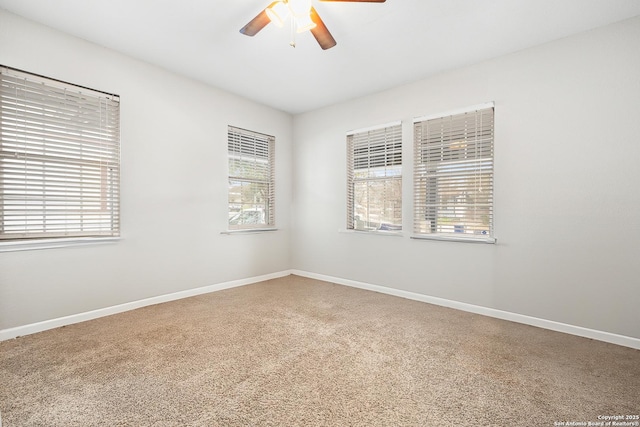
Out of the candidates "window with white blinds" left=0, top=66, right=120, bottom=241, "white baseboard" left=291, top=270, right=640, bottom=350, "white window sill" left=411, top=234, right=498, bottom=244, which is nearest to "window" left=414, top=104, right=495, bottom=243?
"white window sill" left=411, top=234, right=498, bottom=244

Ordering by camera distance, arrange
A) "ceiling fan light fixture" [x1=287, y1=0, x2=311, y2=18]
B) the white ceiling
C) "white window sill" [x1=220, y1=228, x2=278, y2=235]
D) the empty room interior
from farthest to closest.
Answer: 1. "white window sill" [x1=220, y1=228, x2=278, y2=235]
2. the white ceiling
3. "ceiling fan light fixture" [x1=287, y1=0, x2=311, y2=18]
4. the empty room interior

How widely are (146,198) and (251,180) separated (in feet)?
4.83

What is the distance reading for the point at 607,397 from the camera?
5.58ft

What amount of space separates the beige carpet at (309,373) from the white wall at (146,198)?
0.36 meters

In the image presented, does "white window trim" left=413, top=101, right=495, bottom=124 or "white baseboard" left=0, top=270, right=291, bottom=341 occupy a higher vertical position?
"white window trim" left=413, top=101, right=495, bottom=124

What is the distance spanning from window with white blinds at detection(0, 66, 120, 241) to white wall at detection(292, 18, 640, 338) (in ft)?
10.7

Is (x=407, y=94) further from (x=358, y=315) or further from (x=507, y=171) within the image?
(x=358, y=315)

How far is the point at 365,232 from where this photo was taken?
4047mm

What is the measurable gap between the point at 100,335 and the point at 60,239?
960mm

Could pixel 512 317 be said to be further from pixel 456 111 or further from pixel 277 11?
pixel 277 11

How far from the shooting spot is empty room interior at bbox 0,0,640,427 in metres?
1.77

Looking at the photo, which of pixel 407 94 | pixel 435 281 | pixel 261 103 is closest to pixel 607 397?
pixel 435 281

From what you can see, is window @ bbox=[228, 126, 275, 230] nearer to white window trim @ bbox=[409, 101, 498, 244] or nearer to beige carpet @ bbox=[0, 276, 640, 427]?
beige carpet @ bbox=[0, 276, 640, 427]

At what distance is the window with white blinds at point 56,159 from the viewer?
2455 mm
